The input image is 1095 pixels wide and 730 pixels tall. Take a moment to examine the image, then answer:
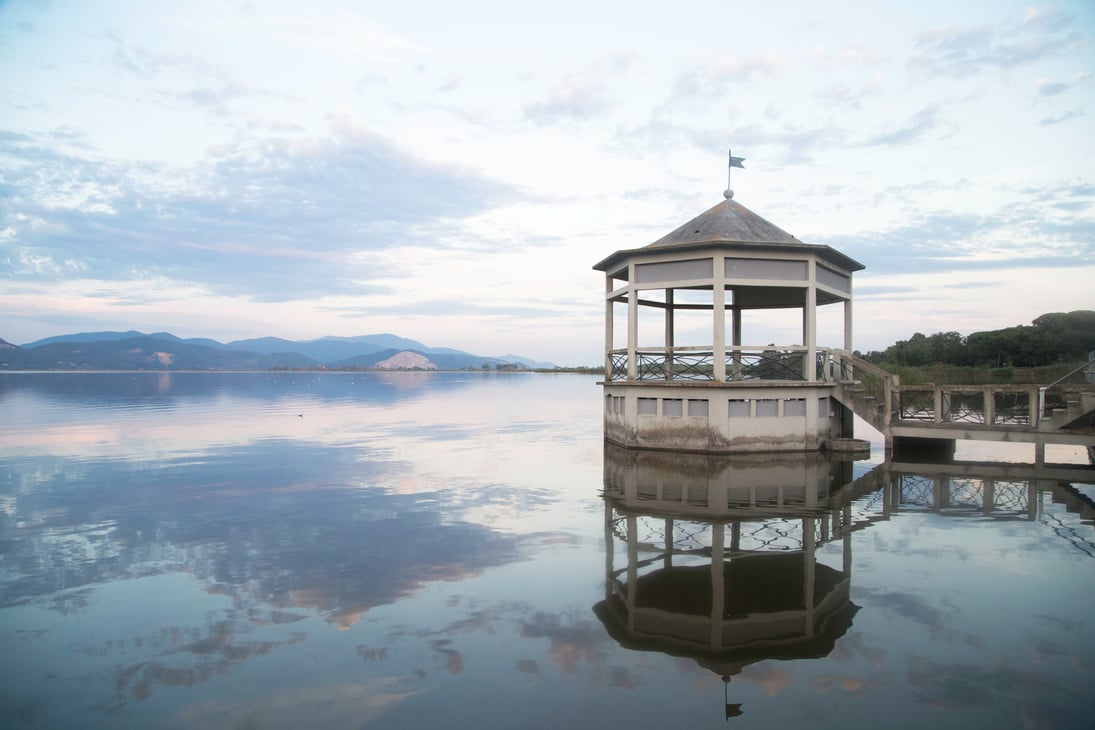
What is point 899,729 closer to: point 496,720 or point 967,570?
point 496,720

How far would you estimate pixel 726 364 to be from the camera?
898 inches

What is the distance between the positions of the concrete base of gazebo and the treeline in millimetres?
37444

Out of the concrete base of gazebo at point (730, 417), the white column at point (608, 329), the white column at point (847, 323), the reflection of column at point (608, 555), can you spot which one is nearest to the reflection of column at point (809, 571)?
the reflection of column at point (608, 555)

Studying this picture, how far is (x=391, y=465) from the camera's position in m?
21.2

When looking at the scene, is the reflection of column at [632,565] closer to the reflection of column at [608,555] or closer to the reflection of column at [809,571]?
the reflection of column at [608,555]

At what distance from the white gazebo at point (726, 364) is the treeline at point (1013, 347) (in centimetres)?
3642

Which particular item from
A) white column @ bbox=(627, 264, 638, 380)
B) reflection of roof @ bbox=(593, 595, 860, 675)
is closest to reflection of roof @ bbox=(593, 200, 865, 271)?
white column @ bbox=(627, 264, 638, 380)

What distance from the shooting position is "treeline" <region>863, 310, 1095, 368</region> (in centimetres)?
5231

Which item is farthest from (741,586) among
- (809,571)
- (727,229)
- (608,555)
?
(727,229)

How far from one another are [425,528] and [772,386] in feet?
40.6

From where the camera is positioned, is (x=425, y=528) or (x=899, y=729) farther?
(x=425, y=528)

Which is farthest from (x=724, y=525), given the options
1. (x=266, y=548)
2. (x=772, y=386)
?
(x=772, y=386)

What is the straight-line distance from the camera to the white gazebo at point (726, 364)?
21.5 m

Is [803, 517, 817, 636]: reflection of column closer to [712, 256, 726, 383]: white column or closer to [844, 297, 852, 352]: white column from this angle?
[712, 256, 726, 383]: white column
